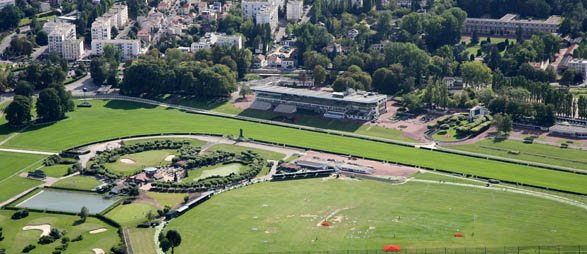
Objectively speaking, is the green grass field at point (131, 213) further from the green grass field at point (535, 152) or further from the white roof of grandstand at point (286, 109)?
the green grass field at point (535, 152)

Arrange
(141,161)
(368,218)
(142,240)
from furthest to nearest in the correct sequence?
(141,161)
(368,218)
(142,240)

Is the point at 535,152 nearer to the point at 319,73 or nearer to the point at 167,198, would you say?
the point at 319,73

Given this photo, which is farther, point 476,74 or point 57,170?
point 476,74

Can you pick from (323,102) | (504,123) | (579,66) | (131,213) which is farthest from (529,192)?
(579,66)

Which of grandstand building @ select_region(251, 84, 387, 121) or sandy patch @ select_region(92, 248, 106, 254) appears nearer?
sandy patch @ select_region(92, 248, 106, 254)

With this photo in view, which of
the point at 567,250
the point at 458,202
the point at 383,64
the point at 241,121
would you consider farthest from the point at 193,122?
the point at 567,250

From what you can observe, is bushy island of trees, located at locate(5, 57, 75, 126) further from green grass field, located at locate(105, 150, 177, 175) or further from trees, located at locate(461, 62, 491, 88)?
trees, located at locate(461, 62, 491, 88)

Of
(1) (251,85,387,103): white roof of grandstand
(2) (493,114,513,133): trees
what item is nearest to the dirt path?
(2) (493,114,513,133): trees
